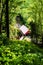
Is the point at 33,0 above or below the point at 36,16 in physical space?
above

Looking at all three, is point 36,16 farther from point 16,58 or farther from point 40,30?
point 16,58

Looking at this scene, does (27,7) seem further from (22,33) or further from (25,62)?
(25,62)

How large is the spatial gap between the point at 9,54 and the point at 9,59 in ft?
1.41

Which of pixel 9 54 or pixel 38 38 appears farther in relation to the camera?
pixel 38 38

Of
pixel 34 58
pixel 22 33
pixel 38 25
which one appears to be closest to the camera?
pixel 34 58

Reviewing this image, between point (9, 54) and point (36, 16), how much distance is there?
85.7 ft

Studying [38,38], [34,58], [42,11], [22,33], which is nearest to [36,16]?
[42,11]

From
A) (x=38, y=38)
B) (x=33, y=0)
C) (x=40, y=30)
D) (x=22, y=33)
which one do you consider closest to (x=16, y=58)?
(x=33, y=0)

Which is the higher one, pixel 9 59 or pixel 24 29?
pixel 9 59

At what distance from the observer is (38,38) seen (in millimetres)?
37688

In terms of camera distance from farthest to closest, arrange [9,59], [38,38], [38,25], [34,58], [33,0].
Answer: [38,38] < [38,25] < [33,0] < [34,58] < [9,59]

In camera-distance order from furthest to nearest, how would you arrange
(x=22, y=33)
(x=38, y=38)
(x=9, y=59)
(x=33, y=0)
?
(x=22, y=33) → (x=38, y=38) → (x=33, y=0) → (x=9, y=59)

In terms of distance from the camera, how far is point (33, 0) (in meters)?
32.2

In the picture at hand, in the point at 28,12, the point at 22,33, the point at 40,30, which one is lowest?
the point at 22,33
